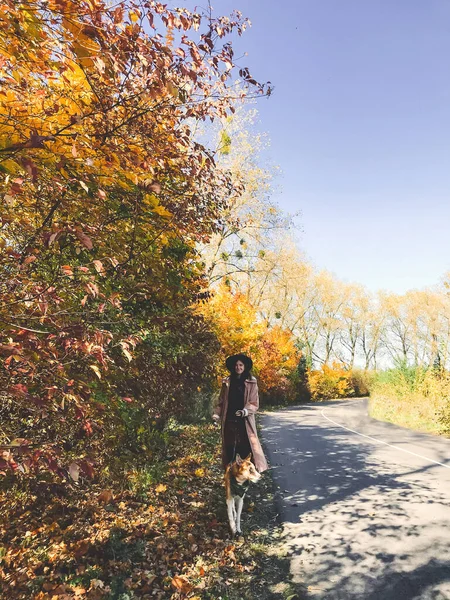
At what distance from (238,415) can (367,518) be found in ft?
7.97

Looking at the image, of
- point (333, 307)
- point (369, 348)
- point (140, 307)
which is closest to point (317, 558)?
point (140, 307)

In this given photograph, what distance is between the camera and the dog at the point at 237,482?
4.87 metres

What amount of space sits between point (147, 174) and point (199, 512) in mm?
5078

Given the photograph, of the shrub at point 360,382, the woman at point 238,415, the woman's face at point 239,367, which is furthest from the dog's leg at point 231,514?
the shrub at point 360,382

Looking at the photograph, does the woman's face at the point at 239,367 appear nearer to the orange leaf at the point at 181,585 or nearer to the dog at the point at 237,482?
the dog at the point at 237,482

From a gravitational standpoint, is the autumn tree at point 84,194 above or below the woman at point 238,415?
above

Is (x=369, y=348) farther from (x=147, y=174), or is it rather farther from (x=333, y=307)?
(x=147, y=174)

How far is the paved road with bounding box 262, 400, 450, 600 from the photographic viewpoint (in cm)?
366

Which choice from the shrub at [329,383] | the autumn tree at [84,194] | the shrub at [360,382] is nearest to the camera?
the autumn tree at [84,194]

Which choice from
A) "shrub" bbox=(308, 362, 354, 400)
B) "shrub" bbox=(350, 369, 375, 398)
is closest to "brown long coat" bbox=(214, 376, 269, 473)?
"shrub" bbox=(308, 362, 354, 400)

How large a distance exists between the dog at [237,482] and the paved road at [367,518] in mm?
713

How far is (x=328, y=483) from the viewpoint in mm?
6922

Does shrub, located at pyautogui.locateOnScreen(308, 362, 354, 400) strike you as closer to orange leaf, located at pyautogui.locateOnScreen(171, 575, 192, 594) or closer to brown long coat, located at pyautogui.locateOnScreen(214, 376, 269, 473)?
brown long coat, located at pyautogui.locateOnScreen(214, 376, 269, 473)

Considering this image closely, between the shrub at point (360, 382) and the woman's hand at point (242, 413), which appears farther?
the shrub at point (360, 382)
